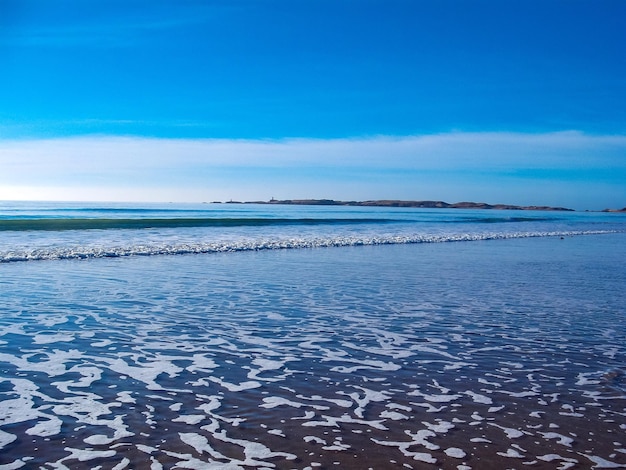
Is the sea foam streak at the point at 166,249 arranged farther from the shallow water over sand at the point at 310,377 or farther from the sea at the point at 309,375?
the shallow water over sand at the point at 310,377

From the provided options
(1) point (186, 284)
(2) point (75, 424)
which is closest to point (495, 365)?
(2) point (75, 424)

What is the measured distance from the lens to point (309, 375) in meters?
7.25

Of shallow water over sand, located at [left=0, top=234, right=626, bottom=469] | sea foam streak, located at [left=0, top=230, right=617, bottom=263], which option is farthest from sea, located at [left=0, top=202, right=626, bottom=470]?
sea foam streak, located at [left=0, top=230, right=617, bottom=263]

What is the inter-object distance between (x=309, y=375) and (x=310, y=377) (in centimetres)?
8

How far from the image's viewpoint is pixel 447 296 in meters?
13.6

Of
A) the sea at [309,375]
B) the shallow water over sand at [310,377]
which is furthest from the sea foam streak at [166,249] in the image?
the shallow water over sand at [310,377]

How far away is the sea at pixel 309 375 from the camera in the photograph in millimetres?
5078

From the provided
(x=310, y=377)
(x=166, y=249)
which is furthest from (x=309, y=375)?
(x=166, y=249)

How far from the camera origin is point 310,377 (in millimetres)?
7164

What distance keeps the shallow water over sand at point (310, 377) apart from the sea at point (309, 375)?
0.09 ft

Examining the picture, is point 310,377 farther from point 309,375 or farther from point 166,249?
point 166,249

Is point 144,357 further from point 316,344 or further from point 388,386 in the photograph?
point 388,386

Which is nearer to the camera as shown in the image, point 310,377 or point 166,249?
point 310,377

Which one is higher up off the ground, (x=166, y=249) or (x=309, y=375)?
(x=166, y=249)
